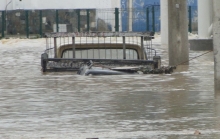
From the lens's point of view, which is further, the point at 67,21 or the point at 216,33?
the point at 67,21

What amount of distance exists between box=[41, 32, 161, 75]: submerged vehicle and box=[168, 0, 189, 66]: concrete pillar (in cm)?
166

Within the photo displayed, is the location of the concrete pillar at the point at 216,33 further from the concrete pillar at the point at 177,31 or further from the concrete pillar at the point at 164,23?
the concrete pillar at the point at 164,23

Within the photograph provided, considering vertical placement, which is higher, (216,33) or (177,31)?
(216,33)

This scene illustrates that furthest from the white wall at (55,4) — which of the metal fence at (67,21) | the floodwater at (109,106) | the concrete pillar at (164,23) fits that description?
the floodwater at (109,106)

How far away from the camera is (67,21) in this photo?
51.7 metres

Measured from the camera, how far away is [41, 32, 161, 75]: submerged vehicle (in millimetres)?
20438

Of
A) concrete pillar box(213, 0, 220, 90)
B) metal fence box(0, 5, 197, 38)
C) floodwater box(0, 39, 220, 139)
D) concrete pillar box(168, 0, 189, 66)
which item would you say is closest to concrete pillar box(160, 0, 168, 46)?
metal fence box(0, 5, 197, 38)

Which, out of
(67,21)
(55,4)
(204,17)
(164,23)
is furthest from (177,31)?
(55,4)

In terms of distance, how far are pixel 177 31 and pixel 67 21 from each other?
28961 mm

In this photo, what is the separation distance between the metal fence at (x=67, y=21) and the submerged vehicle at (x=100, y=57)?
28.2 meters

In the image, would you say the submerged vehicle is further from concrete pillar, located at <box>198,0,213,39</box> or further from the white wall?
the white wall

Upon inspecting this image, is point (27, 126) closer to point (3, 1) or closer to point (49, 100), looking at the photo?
point (49, 100)

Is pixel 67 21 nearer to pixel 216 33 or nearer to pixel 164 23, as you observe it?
pixel 164 23

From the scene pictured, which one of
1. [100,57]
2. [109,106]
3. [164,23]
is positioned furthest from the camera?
[164,23]
